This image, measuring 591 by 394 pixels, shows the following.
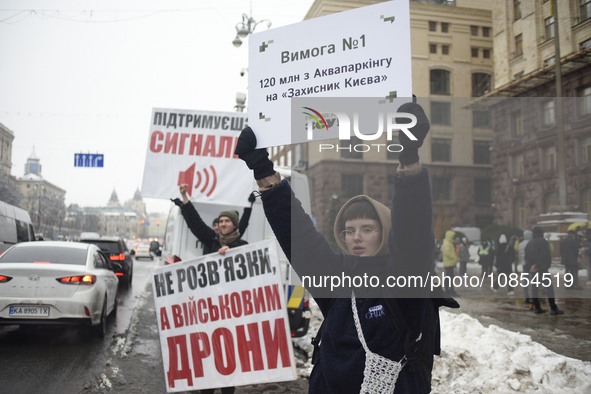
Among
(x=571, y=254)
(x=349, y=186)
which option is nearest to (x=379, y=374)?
(x=571, y=254)

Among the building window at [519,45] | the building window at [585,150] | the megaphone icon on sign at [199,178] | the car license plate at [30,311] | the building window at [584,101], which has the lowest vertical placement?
the car license plate at [30,311]

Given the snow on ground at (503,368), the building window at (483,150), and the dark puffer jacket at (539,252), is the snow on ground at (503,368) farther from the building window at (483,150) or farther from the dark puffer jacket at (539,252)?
the building window at (483,150)

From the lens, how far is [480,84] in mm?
13992

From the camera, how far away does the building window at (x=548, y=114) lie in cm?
855

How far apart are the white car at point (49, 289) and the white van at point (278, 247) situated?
4.34 ft

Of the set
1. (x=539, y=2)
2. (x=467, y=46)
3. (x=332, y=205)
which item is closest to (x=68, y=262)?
(x=539, y=2)

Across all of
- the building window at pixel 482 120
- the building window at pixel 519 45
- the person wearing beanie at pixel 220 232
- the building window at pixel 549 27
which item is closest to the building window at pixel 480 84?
the building window at pixel 482 120

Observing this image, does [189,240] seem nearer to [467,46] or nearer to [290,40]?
[290,40]

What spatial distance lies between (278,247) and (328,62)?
4.48 metres

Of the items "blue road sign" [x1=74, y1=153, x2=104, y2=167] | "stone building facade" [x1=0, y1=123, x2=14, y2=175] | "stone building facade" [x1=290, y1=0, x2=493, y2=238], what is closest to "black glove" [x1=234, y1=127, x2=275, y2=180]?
"stone building facade" [x1=290, y1=0, x2=493, y2=238]

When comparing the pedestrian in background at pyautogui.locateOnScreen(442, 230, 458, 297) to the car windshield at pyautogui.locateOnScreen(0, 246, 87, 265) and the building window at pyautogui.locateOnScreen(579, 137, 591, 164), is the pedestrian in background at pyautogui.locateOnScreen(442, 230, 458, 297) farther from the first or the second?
the car windshield at pyautogui.locateOnScreen(0, 246, 87, 265)

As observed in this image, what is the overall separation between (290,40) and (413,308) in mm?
1417

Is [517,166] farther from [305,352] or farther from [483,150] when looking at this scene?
[305,352]

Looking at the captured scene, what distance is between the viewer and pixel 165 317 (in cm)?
461
